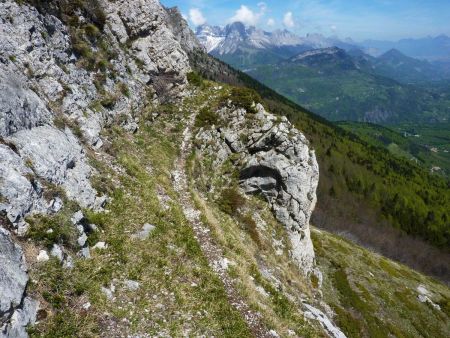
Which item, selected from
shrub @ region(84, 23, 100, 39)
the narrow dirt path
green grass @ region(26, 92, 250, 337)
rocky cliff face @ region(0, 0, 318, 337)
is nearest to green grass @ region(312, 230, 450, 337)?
rocky cliff face @ region(0, 0, 318, 337)

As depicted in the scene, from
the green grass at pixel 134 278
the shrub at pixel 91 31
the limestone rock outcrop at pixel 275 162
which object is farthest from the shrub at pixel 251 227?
the shrub at pixel 91 31

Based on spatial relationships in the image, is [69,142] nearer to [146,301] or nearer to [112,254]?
[112,254]

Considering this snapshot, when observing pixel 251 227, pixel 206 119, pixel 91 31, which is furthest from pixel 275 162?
pixel 91 31

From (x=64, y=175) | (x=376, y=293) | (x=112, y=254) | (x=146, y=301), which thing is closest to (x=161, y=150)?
(x=64, y=175)

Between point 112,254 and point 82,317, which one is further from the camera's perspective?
point 112,254

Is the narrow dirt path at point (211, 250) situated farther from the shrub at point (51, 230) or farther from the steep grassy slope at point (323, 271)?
the shrub at point (51, 230)

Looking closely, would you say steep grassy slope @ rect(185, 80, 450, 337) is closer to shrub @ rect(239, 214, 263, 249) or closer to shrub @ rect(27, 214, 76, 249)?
shrub @ rect(239, 214, 263, 249)
